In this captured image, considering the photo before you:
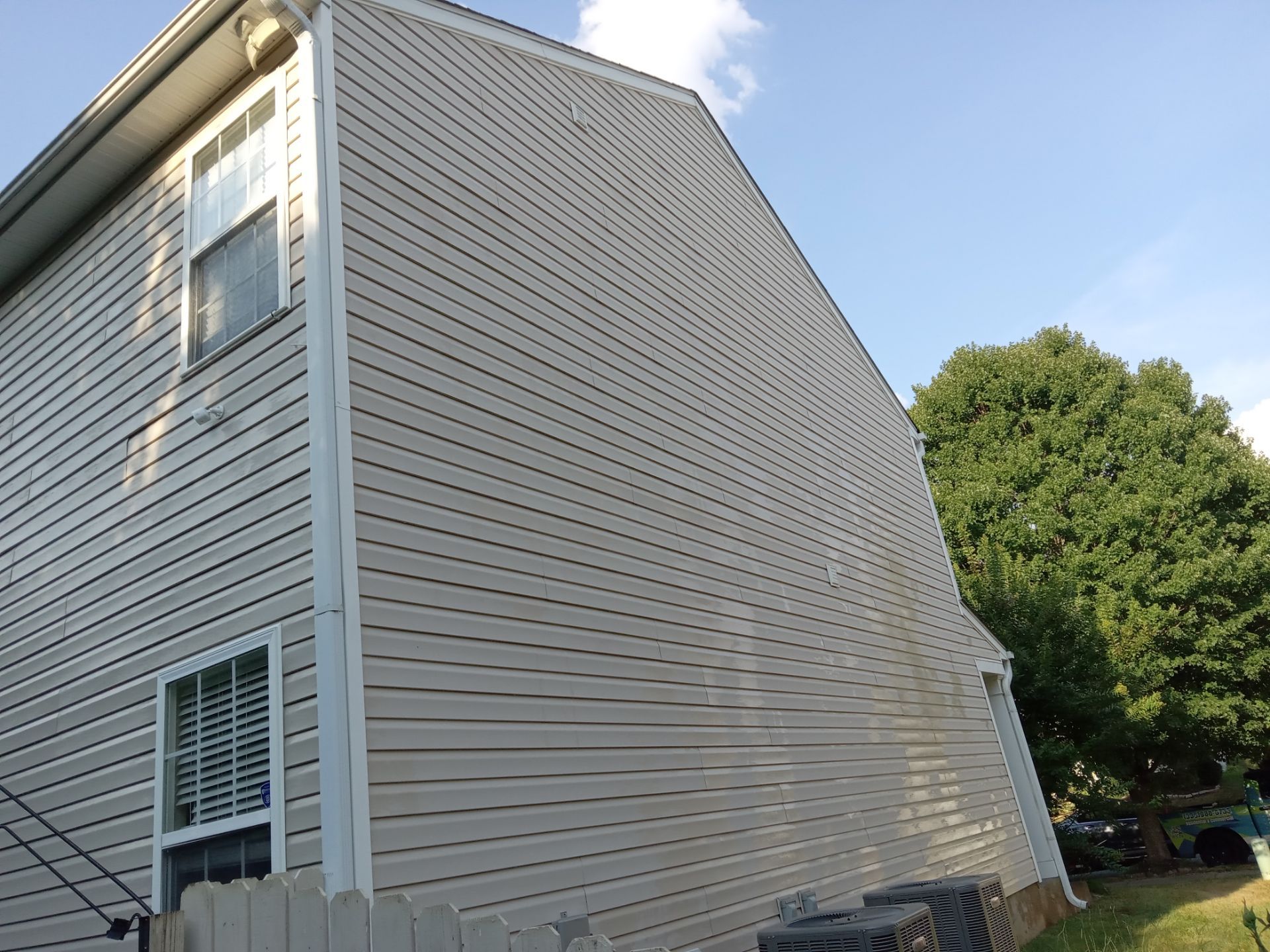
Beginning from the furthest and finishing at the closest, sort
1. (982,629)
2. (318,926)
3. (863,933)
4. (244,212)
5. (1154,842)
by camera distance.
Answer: (1154,842) < (982,629) < (244,212) < (863,933) < (318,926)

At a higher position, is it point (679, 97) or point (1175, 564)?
point (679, 97)

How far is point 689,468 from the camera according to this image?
7508 millimetres

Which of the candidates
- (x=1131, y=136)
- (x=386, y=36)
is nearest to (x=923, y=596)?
(x=1131, y=136)

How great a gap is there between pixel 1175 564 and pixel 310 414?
734 inches

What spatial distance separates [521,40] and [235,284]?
3.53 m

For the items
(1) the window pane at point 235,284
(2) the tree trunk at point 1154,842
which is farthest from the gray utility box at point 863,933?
(2) the tree trunk at point 1154,842

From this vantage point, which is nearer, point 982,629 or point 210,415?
point 210,415

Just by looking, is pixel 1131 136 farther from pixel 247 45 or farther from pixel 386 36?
pixel 247 45

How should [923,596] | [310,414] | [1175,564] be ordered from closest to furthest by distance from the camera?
[310,414] → [923,596] → [1175,564]

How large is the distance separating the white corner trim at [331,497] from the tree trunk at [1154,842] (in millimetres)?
17516

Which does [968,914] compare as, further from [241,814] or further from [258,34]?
[258,34]

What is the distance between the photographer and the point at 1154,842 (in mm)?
16906

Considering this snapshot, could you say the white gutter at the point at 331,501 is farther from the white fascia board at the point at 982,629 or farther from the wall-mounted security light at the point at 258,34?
the white fascia board at the point at 982,629

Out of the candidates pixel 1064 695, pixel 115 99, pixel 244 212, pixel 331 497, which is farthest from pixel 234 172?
pixel 1064 695
